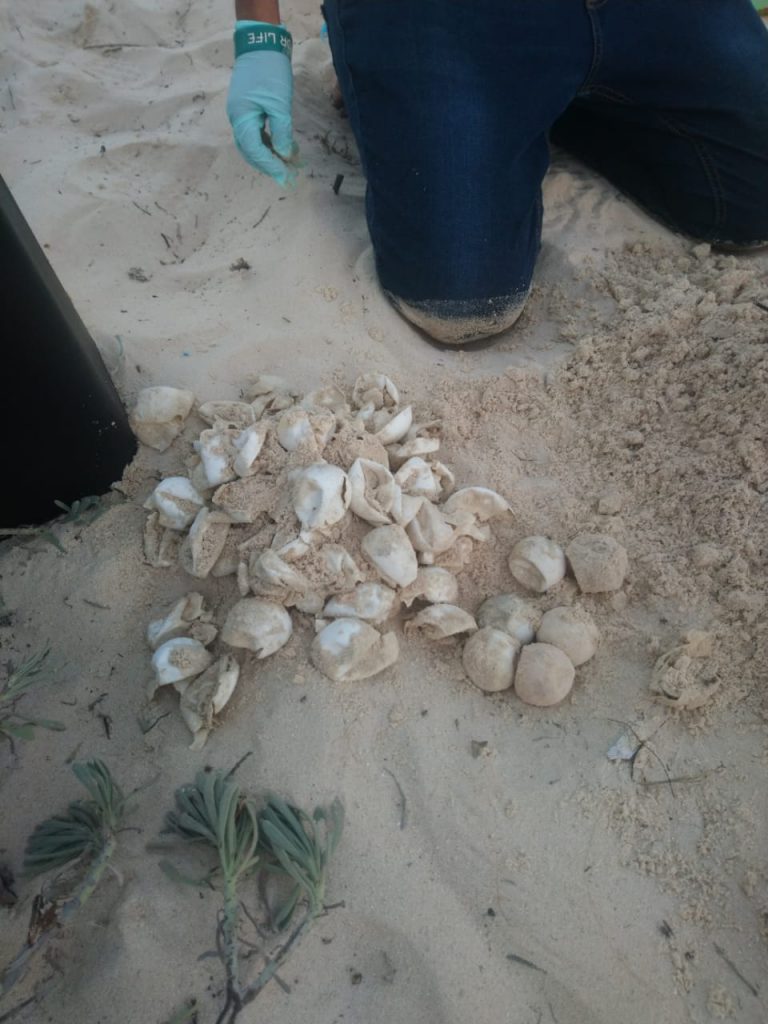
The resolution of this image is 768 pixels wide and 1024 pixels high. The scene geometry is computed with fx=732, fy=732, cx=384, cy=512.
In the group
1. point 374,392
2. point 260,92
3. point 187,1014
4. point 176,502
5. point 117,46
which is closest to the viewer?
point 187,1014

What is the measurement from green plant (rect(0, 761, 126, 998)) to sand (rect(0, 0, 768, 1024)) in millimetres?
52

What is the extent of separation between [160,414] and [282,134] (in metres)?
1.06

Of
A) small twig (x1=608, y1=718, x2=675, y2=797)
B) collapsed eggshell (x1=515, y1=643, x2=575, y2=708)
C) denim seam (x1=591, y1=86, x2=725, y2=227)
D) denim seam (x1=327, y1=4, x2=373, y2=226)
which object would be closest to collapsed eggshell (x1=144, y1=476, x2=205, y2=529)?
collapsed eggshell (x1=515, y1=643, x2=575, y2=708)

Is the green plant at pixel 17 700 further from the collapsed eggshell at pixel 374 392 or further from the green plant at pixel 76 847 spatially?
the collapsed eggshell at pixel 374 392

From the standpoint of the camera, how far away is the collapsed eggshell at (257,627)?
1210 mm

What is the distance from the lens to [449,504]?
→ 1401mm

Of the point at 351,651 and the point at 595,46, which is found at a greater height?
the point at 595,46

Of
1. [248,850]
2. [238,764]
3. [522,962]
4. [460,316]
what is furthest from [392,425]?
[522,962]

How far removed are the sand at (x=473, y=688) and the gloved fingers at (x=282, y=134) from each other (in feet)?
0.44

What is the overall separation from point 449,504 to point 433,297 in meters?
0.71

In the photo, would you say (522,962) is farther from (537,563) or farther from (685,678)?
(537,563)

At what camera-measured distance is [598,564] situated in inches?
51.3

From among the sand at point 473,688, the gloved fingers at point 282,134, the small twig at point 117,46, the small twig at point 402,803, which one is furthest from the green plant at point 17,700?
the small twig at point 117,46

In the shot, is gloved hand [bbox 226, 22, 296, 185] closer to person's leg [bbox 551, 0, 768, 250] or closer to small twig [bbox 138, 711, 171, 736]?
person's leg [bbox 551, 0, 768, 250]
